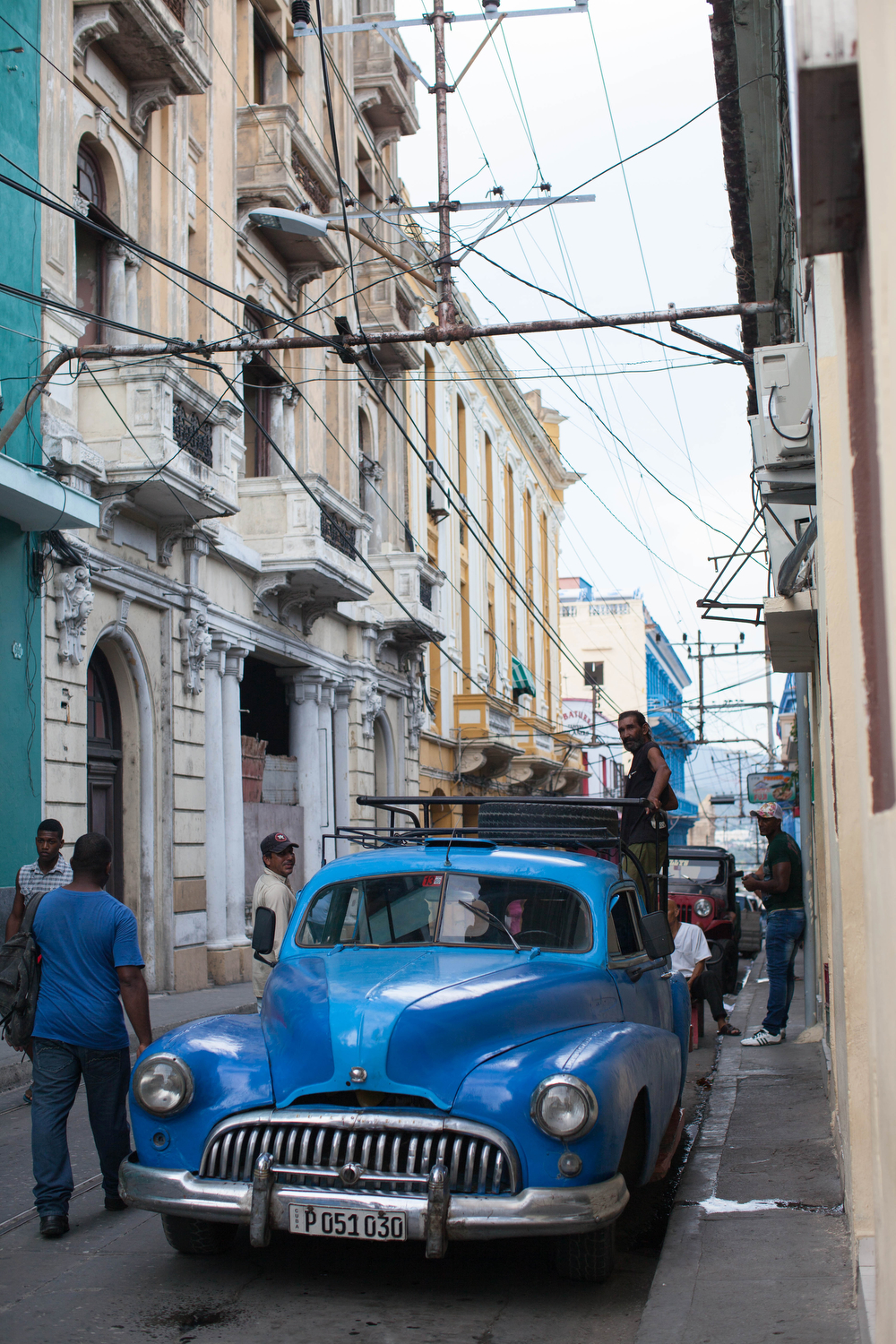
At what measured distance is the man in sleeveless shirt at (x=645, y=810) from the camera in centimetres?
866

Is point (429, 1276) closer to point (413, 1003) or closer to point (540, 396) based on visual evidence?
point (413, 1003)

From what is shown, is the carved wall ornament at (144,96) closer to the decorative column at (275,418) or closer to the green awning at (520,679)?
the decorative column at (275,418)

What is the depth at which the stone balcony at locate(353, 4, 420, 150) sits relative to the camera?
2702cm

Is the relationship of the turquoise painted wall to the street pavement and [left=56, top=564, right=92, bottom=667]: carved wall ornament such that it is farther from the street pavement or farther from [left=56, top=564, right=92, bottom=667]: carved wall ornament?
the street pavement

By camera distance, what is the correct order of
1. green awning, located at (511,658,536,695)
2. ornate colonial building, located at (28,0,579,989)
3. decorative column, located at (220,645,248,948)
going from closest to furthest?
1. ornate colonial building, located at (28,0,579,989)
2. decorative column, located at (220,645,248,948)
3. green awning, located at (511,658,536,695)

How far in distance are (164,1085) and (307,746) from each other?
17965 millimetres

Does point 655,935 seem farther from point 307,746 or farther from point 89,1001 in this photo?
point 307,746

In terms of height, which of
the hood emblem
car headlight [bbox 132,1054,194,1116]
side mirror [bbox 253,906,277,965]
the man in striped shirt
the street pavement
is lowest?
the street pavement

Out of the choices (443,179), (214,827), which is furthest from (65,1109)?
(214,827)

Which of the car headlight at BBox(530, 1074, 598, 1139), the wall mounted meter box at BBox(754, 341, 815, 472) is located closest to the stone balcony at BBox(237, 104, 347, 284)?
the wall mounted meter box at BBox(754, 341, 815, 472)

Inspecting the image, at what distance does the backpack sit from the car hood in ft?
3.65

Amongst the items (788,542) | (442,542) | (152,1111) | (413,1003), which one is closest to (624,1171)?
(413,1003)

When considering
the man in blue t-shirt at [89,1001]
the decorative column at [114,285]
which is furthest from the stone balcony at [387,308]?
the man in blue t-shirt at [89,1001]

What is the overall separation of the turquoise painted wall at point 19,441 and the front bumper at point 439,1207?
28.1ft
